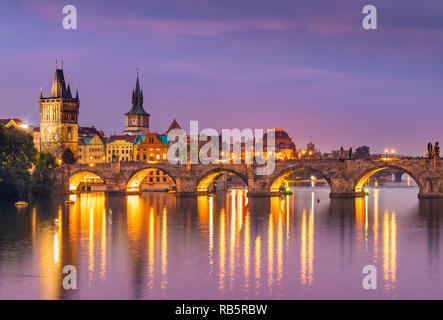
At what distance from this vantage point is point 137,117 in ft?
589

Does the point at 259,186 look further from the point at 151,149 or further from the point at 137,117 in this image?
the point at 137,117

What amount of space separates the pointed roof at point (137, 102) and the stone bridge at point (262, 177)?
6091cm

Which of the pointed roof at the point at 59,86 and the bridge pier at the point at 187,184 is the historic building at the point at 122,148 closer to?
the pointed roof at the point at 59,86

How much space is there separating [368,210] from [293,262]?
41.5m

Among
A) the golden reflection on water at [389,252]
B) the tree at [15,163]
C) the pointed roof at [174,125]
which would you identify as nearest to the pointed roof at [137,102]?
the pointed roof at [174,125]

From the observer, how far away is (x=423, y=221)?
225ft

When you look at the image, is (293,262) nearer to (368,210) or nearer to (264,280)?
(264,280)

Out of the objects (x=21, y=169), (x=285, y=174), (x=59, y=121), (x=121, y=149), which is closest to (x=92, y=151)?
(x=121, y=149)

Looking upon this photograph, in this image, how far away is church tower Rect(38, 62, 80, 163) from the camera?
150425 mm

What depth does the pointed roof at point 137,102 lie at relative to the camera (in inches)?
7092

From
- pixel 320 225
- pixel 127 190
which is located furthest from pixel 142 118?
pixel 320 225

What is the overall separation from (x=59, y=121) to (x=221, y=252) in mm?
110868

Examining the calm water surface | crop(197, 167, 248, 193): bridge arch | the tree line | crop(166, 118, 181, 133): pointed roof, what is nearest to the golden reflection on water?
the calm water surface
